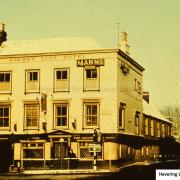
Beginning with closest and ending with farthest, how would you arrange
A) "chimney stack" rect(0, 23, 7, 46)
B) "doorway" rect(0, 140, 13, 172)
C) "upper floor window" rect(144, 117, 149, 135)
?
1. "doorway" rect(0, 140, 13, 172)
2. "chimney stack" rect(0, 23, 7, 46)
3. "upper floor window" rect(144, 117, 149, 135)

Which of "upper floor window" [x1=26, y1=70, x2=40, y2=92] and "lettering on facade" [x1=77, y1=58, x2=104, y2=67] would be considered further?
"upper floor window" [x1=26, y1=70, x2=40, y2=92]

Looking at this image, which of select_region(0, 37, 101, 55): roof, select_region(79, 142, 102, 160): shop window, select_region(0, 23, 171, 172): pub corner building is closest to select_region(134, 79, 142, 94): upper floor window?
select_region(0, 23, 171, 172): pub corner building

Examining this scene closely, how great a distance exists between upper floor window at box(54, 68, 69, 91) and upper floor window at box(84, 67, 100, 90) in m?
1.58

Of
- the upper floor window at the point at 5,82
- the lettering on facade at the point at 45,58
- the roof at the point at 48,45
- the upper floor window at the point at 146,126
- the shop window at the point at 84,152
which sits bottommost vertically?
the shop window at the point at 84,152

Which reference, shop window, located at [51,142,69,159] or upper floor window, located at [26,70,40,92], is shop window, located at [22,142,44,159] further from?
upper floor window, located at [26,70,40,92]

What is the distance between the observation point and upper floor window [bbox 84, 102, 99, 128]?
3753 cm

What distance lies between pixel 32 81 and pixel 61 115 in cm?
388

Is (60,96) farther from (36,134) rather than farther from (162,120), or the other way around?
(162,120)

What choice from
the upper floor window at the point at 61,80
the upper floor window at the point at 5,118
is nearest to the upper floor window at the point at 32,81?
the upper floor window at the point at 61,80

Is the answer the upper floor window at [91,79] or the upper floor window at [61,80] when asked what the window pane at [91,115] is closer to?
the upper floor window at [91,79]

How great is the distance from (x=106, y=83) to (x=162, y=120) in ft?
78.1

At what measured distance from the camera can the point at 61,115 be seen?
3831cm

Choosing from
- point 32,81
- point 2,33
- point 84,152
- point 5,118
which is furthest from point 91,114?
point 2,33

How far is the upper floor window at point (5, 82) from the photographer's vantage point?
40.1 metres
